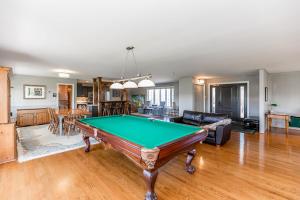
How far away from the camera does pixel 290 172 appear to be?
2.80 meters

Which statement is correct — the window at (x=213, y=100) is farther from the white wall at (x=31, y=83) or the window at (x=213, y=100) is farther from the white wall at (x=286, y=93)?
the white wall at (x=31, y=83)

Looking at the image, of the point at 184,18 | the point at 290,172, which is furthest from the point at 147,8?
the point at 290,172

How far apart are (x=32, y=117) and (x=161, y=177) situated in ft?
23.8

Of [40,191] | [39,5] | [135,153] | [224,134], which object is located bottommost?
[40,191]

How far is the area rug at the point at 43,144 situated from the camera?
3609mm

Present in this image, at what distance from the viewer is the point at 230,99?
8.03 metres

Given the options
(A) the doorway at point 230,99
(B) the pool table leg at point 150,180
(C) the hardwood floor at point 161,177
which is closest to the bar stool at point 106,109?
(C) the hardwood floor at point 161,177

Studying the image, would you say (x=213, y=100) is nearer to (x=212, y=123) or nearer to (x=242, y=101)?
(x=242, y=101)

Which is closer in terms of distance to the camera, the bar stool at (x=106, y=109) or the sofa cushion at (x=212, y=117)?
the sofa cushion at (x=212, y=117)

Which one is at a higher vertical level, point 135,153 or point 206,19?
point 206,19

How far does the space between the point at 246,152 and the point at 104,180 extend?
3457 millimetres

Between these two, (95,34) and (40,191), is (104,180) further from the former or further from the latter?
(95,34)

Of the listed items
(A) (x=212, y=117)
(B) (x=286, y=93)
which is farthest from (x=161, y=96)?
(B) (x=286, y=93)

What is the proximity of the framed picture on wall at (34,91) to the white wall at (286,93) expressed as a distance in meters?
11.1
